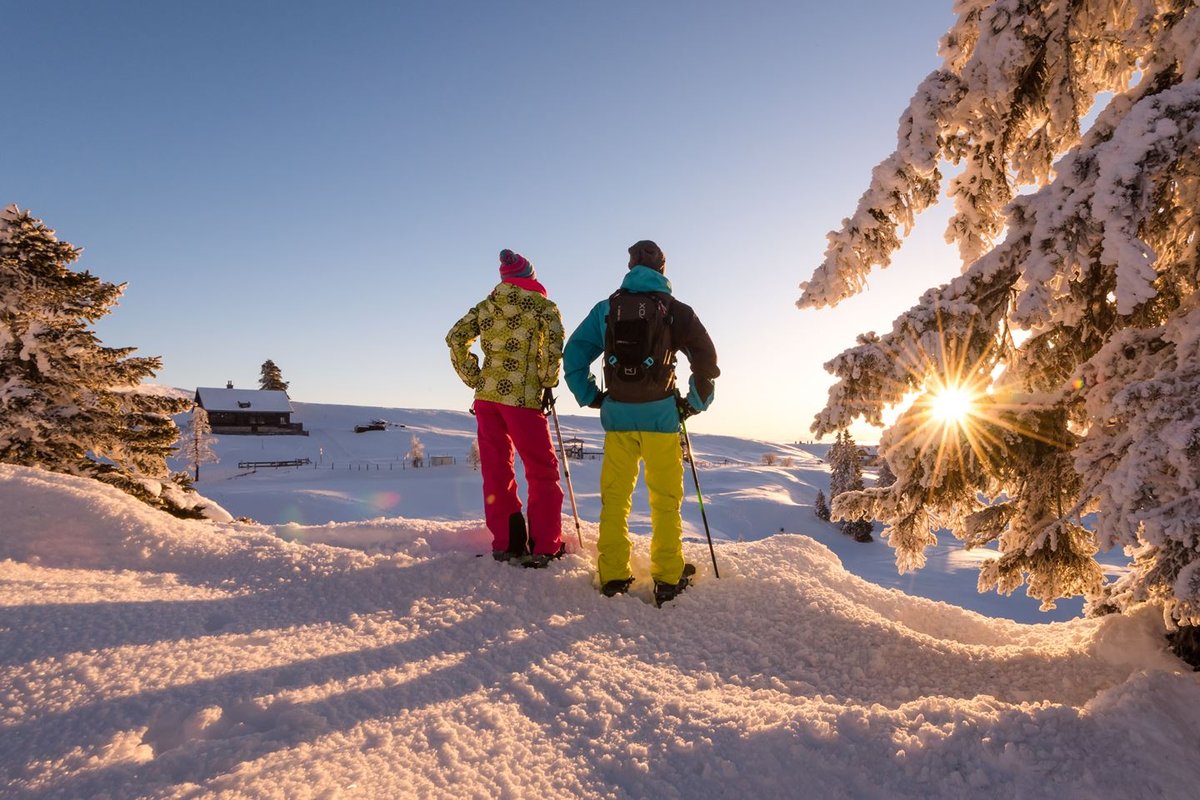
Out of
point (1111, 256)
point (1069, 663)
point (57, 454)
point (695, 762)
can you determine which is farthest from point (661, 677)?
point (57, 454)

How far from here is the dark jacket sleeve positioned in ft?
14.0

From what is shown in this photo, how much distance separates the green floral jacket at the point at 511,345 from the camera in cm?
452

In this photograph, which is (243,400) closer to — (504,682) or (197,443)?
(197,443)

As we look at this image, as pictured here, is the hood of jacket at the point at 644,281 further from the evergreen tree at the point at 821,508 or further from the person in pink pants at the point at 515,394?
the evergreen tree at the point at 821,508

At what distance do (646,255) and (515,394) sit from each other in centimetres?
154

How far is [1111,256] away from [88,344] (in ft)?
44.2

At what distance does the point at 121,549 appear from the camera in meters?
3.94

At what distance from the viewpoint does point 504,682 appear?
2.66 m

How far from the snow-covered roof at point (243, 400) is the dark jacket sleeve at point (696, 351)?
7250 cm

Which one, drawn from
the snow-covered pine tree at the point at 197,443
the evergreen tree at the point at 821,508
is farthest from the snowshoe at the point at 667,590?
the snow-covered pine tree at the point at 197,443

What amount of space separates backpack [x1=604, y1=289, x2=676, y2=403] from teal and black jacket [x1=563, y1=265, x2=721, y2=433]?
0.08 m

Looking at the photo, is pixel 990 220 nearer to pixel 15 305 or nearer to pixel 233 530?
pixel 233 530

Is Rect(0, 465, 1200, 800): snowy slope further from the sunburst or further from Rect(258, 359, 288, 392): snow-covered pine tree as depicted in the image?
Rect(258, 359, 288, 392): snow-covered pine tree

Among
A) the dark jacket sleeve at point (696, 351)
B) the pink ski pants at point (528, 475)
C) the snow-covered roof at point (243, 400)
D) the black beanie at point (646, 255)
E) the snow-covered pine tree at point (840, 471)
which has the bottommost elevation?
the snow-covered pine tree at point (840, 471)
